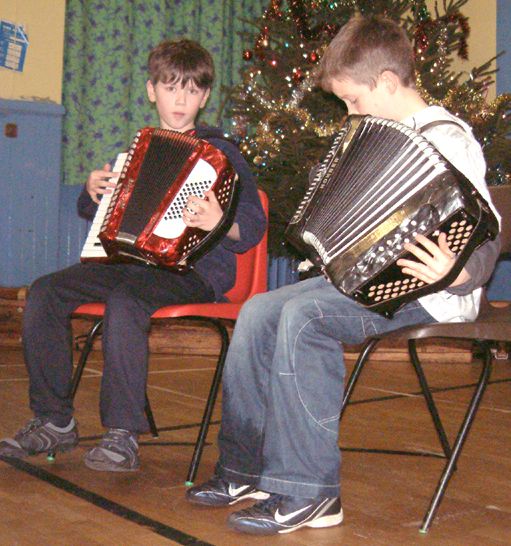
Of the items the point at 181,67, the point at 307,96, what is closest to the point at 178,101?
the point at 181,67

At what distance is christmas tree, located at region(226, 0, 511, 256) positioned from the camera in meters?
3.70

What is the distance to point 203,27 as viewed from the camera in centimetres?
454

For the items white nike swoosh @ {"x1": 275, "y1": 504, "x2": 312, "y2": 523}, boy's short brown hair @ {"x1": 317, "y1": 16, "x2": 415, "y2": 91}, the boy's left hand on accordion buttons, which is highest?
boy's short brown hair @ {"x1": 317, "y1": 16, "x2": 415, "y2": 91}

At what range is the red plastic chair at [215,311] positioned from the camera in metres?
1.75

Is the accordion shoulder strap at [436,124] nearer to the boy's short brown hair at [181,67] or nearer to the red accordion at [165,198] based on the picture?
the red accordion at [165,198]

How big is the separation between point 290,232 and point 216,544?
1.83 ft

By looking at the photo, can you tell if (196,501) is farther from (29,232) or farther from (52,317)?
(29,232)

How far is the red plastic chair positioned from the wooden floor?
139 millimetres

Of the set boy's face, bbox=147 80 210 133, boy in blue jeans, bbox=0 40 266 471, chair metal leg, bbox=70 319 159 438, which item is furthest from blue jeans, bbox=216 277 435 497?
boy's face, bbox=147 80 210 133

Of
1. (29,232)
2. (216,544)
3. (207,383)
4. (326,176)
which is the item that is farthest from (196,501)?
(29,232)

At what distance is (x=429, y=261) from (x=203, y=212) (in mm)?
554

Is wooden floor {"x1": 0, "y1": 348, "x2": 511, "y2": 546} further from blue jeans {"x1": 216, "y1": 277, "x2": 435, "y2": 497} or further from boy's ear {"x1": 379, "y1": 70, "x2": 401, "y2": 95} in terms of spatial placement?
boy's ear {"x1": 379, "y1": 70, "x2": 401, "y2": 95}

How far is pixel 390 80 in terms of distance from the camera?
64.6 inches

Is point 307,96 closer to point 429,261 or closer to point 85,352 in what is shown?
point 85,352
